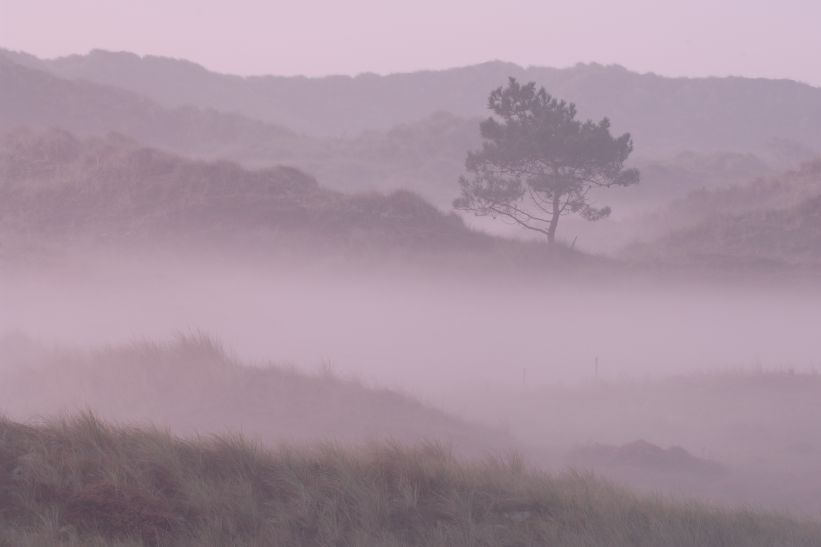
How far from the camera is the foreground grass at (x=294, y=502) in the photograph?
7.30 m

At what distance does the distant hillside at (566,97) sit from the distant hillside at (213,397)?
116 meters

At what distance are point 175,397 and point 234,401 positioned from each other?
3.34 ft

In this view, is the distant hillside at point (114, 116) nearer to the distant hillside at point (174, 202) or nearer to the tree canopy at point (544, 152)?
the distant hillside at point (174, 202)

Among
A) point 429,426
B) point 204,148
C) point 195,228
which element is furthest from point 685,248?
point 204,148

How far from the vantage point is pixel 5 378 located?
17203 millimetres

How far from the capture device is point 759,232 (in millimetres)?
42406

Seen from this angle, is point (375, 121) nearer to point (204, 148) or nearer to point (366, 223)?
point (204, 148)

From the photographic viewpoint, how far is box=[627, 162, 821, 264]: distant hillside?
39375 mm

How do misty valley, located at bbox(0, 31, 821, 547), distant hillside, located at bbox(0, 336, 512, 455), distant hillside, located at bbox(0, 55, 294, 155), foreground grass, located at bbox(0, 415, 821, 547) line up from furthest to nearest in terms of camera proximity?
distant hillside, located at bbox(0, 55, 294, 155) < distant hillside, located at bbox(0, 336, 512, 455) < misty valley, located at bbox(0, 31, 821, 547) < foreground grass, located at bbox(0, 415, 821, 547)

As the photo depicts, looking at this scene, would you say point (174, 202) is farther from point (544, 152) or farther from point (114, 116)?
point (114, 116)

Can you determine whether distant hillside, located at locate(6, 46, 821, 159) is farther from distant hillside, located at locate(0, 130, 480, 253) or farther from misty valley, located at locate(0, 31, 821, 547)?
distant hillside, located at locate(0, 130, 480, 253)

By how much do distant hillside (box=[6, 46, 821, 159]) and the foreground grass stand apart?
409 feet

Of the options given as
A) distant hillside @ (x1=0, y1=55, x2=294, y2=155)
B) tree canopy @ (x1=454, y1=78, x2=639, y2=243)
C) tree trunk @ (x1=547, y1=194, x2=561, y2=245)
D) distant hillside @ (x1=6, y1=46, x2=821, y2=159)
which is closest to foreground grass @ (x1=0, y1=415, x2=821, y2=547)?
tree trunk @ (x1=547, y1=194, x2=561, y2=245)

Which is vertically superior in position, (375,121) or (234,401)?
(375,121)
